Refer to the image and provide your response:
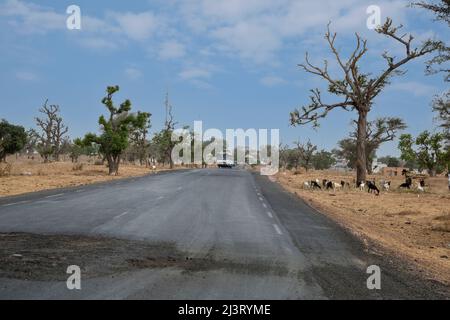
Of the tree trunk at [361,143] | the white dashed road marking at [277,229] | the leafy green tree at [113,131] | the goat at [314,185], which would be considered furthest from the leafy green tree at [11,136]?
the white dashed road marking at [277,229]

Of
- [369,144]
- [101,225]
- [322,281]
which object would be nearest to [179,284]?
[322,281]

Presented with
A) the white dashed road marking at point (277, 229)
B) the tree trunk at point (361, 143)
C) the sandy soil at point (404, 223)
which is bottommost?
the sandy soil at point (404, 223)

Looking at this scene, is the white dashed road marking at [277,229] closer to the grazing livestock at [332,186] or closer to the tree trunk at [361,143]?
the grazing livestock at [332,186]

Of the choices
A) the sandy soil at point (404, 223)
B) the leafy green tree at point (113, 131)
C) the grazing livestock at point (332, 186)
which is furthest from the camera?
the leafy green tree at point (113, 131)

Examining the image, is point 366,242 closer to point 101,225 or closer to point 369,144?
point 101,225

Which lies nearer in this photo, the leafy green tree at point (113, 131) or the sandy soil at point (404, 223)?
the sandy soil at point (404, 223)

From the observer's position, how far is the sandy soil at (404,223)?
11.5 meters

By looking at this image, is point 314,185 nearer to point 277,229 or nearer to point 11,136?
point 277,229

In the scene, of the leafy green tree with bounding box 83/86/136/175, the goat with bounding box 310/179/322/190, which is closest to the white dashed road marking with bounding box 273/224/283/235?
the goat with bounding box 310/179/322/190

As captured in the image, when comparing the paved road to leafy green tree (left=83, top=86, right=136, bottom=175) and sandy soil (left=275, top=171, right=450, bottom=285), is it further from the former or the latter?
leafy green tree (left=83, top=86, right=136, bottom=175)

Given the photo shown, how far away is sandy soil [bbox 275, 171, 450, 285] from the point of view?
11516 mm

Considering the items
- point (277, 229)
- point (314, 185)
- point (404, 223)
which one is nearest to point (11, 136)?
point (314, 185)

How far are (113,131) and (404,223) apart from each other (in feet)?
105

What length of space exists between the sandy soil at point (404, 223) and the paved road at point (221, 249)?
34.5 inches
